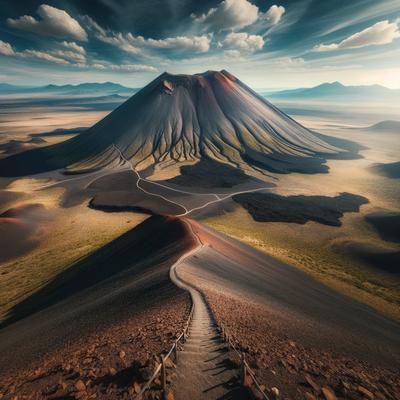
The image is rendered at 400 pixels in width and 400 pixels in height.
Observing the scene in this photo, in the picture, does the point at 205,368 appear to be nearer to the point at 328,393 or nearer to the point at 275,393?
the point at 275,393

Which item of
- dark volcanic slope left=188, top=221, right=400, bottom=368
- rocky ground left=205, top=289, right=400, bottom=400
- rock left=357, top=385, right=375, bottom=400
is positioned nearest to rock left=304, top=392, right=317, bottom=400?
rocky ground left=205, top=289, right=400, bottom=400

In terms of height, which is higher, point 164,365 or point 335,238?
point 164,365

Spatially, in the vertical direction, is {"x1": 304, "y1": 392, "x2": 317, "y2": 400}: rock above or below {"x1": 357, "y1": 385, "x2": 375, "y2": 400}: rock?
above

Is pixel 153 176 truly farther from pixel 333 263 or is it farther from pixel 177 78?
pixel 177 78

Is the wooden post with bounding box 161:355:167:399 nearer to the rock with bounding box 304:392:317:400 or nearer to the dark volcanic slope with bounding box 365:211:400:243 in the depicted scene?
the rock with bounding box 304:392:317:400

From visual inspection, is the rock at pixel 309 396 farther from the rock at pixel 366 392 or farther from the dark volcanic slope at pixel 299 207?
the dark volcanic slope at pixel 299 207

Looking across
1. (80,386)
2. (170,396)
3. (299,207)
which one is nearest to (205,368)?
(170,396)

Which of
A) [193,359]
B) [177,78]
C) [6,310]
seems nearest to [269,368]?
[193,359]
